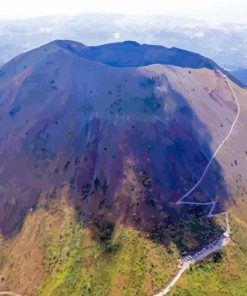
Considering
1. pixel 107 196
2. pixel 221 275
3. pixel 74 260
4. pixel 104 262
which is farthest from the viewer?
pixel 107 196

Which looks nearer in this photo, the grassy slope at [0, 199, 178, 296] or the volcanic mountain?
the grassy slope at [0, 199, 178, 296]

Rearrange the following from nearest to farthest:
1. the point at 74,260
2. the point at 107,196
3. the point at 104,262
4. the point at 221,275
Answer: the point at 221,275 < the point at 104,262 < the point at 74,260 < the point at 107,196

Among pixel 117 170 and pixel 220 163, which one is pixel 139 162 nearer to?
pixel 117 170

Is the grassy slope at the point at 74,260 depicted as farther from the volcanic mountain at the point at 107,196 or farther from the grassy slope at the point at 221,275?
the grassy slope at the point at 221,275

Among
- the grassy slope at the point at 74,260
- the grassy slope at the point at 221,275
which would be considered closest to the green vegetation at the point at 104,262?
the grassy slope at the point at 74,260

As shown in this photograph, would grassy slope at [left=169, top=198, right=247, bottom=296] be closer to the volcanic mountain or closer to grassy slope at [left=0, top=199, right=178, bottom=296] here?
grassy slope at [left=0, top=199, right=178, bottom=296]

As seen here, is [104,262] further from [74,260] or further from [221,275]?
[221,275]

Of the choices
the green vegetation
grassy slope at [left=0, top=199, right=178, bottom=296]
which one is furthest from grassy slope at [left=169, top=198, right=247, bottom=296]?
grassy slope at [left=0, top=199, right=178, bottom=296]

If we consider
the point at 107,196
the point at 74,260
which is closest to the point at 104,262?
the point at 74,260
